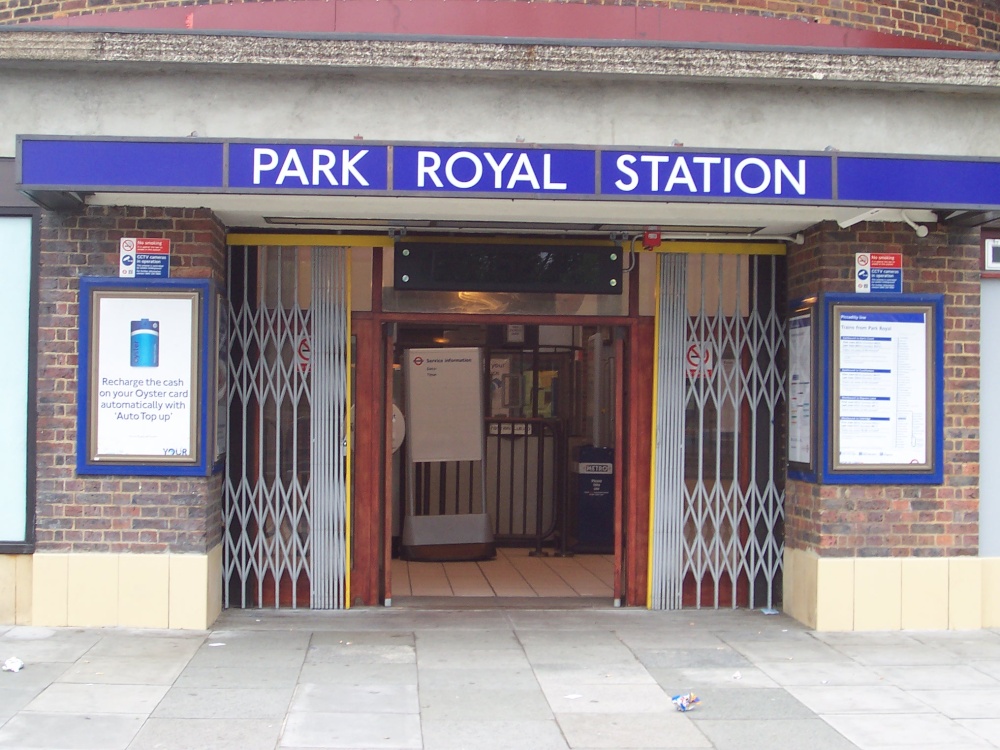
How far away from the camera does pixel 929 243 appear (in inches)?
309

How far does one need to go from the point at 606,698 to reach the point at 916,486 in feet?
10.2

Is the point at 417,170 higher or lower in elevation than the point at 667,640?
higher

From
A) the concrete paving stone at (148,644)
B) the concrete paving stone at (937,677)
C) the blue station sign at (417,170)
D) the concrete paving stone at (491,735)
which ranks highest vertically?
the blue station sign at (417,170)

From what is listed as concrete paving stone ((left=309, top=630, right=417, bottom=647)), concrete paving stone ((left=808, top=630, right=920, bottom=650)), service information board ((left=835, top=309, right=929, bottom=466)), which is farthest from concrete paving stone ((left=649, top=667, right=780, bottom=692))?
service information board ((left=835, top=309, right=929, bottom=466))

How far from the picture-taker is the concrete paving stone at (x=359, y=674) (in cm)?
632

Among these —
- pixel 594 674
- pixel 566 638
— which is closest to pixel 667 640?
pixel 566 638

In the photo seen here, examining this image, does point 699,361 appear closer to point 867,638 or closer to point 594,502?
point 867,638

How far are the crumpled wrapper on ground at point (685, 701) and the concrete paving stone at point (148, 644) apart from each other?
3.06 metres

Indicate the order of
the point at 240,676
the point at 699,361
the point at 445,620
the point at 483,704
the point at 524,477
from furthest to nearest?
1. the point at 524,477
2. the point at 699,361
3. the point at 445,620
4. the point at 240,676
5. the point at 483,704

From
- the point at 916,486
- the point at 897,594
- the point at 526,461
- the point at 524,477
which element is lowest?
the point at 897,594

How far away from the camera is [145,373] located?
747 cm

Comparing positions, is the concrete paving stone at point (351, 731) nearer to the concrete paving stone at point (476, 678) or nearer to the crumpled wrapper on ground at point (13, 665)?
the concrete paving stone at point (476, 678)

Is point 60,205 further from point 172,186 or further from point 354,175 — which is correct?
point 354,175

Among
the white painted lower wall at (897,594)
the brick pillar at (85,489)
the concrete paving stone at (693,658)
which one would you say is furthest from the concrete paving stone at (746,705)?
the brick pillar at (85,489)
